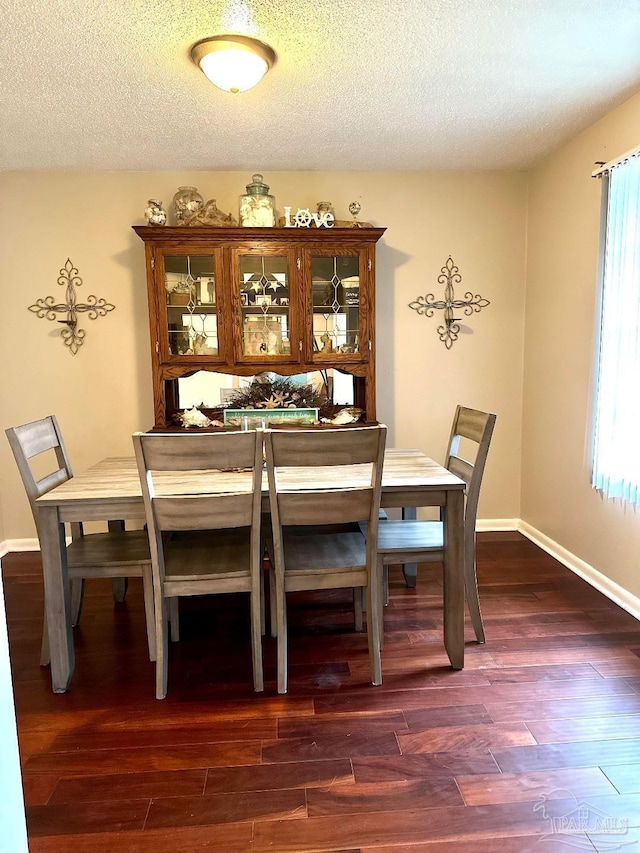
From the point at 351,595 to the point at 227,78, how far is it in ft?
7.93

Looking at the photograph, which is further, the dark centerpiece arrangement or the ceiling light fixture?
the dark centerpiece arrangement

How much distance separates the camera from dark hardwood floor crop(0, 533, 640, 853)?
54.4 inches

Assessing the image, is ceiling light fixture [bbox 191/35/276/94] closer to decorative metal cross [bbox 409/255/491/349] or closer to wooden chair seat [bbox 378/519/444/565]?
decorative metal cross [bbox 409/255/491/349]

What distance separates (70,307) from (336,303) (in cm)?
171


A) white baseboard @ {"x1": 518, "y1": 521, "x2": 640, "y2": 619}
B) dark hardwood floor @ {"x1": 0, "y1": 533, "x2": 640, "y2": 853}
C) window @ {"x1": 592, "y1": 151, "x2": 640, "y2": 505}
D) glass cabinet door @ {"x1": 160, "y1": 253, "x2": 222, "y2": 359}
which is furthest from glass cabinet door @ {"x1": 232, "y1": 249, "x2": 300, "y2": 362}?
white baseboard @ {"x1": 518, "y1": 521, "x2": 640, "y2": 619}

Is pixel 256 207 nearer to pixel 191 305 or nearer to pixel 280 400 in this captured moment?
pixel 191 305

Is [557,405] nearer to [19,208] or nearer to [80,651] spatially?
[80,651]

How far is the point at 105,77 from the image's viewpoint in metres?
2.21

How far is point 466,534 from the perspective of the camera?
A: 2.34 metres

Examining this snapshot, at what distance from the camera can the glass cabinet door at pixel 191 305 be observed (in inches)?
122

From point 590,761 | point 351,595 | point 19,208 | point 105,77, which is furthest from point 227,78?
point 590,761

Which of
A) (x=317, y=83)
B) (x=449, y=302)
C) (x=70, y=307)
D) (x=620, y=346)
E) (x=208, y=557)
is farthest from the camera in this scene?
(x=449, y=302)

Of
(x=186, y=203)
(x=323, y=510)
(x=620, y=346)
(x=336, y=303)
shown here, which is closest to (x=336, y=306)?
(x=336, y=303)

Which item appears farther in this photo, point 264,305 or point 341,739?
point 264,305
